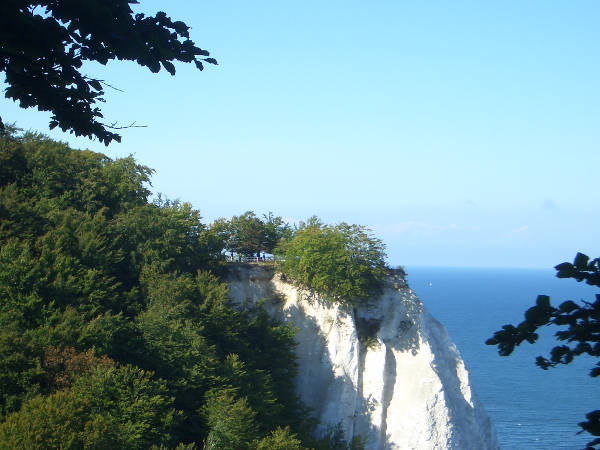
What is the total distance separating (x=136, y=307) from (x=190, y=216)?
6.82 metres

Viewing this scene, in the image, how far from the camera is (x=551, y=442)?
45719 mm

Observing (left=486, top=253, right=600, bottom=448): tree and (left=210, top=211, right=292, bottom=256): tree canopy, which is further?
(left=210, top=211, right=292, bottom=256): tree canopy

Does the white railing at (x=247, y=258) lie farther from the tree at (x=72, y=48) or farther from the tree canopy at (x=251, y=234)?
the tree at (x=72, y=48)

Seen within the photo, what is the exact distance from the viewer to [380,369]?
31281 millimetres

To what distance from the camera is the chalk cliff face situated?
3017cm

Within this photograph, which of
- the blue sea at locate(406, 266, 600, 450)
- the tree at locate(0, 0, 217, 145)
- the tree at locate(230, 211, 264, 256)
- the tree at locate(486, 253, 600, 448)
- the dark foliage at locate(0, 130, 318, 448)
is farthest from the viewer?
the blue sea at locate(406, 266, 600, 450)

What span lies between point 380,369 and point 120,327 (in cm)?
1393

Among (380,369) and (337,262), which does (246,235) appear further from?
(380,369)

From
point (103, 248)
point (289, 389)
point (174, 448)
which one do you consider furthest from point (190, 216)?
point (174, 448)

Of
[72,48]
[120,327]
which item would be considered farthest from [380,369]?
[72,48]

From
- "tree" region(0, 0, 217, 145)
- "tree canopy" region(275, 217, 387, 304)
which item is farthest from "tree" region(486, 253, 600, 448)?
"tree canopy" region(275, 217, 387, 304)

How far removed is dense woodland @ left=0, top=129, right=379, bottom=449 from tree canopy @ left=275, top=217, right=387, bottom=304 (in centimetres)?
281

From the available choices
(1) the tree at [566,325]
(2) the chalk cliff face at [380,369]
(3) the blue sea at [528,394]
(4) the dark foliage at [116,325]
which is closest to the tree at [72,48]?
(1) the tree at [566,325]

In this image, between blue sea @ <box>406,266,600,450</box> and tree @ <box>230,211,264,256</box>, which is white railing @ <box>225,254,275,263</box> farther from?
blue sea @ <box>406,266,600,450</box>
